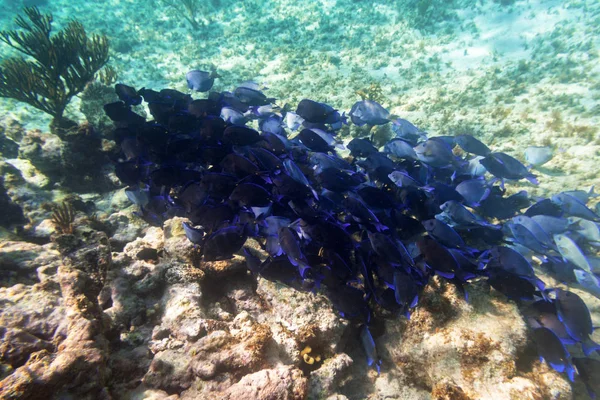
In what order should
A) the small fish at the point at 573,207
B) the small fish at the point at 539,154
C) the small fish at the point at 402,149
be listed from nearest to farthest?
the small fish at the point at 573,207
the small fish at the point at 402,149
the small fish at the point at 539,154

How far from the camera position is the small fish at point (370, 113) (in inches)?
183

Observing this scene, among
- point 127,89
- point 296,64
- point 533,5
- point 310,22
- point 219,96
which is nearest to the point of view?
point 127,89

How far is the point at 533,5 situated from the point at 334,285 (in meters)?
19.3

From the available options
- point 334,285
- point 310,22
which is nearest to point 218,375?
point 334,285

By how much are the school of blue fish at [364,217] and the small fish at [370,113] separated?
2 centimetres

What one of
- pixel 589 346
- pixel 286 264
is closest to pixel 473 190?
pixel 589 346

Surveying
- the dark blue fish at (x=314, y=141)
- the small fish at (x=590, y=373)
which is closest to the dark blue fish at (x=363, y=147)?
the dark blue fish at (x=314, y=141)

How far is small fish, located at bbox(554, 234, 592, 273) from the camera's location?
3.25 meters

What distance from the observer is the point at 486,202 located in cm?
389

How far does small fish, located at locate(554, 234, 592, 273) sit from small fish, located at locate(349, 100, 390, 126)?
2.80 m

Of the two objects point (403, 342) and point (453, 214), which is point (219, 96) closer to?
point (453, 214)

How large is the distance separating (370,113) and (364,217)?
2452 millimetres

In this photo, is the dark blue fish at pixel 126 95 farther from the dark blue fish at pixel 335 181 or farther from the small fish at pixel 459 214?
the small fish at pixel 459 214

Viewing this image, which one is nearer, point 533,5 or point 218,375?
point 218,375
